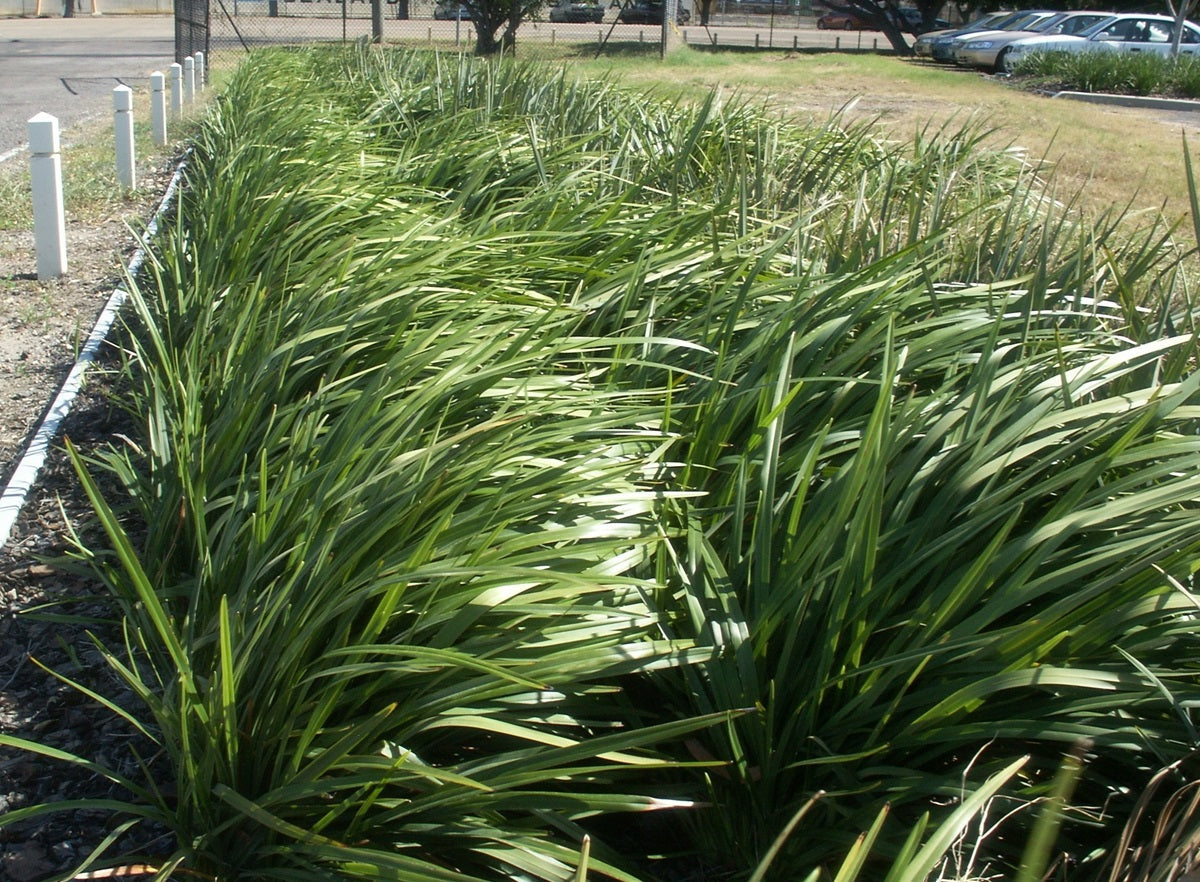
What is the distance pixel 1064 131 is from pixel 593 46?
18.7 m

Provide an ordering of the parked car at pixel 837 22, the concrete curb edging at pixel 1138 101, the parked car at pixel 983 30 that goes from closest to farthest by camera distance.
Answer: the concrete curb edging at pixel 1138 101 → the parked car at pixel 983 30 → the parked car at pixel 837 22

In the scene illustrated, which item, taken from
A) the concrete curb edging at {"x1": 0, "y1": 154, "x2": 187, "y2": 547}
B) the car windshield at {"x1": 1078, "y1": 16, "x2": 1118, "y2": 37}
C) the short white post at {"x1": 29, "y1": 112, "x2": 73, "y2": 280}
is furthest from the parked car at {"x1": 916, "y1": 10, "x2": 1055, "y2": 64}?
the concrete curb edging at {"x1": 0, "y1": 154, "x2": 187, "y2": 547}

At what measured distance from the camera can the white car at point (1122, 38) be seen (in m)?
29.7

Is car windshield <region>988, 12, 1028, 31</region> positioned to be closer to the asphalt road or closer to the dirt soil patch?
the asphalt road

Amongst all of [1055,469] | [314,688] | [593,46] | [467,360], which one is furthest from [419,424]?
[593,46]

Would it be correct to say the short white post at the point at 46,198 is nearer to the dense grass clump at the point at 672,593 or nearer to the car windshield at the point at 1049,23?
the dense grass clump at the point at 672,593

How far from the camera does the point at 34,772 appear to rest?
257 cm

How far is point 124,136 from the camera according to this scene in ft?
32.9

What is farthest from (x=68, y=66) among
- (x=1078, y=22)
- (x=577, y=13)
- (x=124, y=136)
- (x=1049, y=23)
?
(x=577, y=13)

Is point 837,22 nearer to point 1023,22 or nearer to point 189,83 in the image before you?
point 1023,22

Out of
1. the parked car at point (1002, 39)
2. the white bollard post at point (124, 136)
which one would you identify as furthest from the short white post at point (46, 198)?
the parked car at point (1002, 39)

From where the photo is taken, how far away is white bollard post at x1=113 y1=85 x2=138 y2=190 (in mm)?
9961

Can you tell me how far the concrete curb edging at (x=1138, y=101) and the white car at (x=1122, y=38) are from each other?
7.56 meters

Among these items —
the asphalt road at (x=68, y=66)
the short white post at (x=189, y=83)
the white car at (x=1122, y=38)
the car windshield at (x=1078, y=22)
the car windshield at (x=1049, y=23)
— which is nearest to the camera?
the asphalt road at (x=68, y=66)
